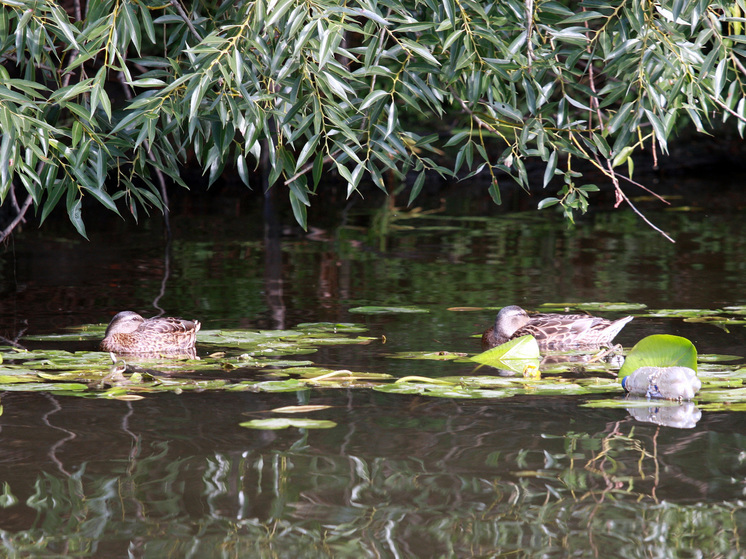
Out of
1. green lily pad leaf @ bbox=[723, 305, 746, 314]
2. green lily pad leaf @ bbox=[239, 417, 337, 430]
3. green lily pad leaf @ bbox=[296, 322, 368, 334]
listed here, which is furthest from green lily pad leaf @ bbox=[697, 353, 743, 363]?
green lily pad leaf @ bbox=[239, 417, 337, 430]

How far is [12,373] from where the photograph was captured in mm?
5996

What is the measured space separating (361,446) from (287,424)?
0.42m

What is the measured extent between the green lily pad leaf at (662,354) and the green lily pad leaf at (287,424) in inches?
69.1

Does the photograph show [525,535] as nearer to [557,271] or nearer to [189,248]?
[557,271]

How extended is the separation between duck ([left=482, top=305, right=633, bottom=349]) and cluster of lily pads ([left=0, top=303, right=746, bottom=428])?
0.69 ft

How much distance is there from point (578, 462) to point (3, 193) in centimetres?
293

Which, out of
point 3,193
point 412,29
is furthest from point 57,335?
point 412,29

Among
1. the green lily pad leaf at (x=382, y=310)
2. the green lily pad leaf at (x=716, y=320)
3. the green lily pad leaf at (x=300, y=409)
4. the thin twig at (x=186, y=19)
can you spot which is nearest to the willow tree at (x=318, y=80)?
the thin twig at (x=186, y=19)

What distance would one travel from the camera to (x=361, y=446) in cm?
478

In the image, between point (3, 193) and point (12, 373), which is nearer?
point (3, 193)

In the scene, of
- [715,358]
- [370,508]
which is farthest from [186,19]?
[715,358]

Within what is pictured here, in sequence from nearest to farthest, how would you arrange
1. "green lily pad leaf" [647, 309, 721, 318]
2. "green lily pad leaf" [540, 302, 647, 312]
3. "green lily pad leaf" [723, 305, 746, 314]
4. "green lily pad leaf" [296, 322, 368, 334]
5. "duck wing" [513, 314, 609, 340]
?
1. "duck wing" [513, 314, 609, 340]
2. "green lily pad leaf" [296, 322, 368, 334]
3. "green lily pad leaf" [647, 309, 721, 318]
4. "green lily pad leaf" [723, 305, 746, 314]
5. "green lily pad leaf" [540, 302, 647, 312]

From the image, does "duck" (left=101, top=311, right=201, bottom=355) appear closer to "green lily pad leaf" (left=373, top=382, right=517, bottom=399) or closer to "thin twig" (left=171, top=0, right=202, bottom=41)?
"green lily pad leaf" (left=373, top=382, right=517, bottom=399)

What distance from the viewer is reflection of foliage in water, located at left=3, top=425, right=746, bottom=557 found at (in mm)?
3750
